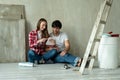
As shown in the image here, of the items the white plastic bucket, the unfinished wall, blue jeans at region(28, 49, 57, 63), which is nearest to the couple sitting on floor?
blue jeans at region(28, 49, 57, 63)

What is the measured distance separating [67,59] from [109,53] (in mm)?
1047

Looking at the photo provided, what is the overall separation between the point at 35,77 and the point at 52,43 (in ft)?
6.65

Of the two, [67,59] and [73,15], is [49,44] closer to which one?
[67,59]

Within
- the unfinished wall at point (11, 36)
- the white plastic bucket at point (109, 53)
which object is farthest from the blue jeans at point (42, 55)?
the white plastic bucket at point (109, 53)

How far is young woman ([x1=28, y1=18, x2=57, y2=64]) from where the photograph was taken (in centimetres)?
550

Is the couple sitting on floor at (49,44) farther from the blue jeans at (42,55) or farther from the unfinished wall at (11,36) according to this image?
the unfinished wall at (11,36)

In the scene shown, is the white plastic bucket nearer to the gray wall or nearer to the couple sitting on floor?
the couple sitting on floor

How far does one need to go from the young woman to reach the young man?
17cm

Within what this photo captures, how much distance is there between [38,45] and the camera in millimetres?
5559

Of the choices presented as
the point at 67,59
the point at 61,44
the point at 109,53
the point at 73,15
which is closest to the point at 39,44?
the point at 61,44

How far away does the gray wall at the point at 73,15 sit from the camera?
6.07 m

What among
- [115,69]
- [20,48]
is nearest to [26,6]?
[20,48]

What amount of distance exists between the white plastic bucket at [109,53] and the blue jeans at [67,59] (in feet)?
2.12

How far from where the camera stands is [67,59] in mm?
5426
